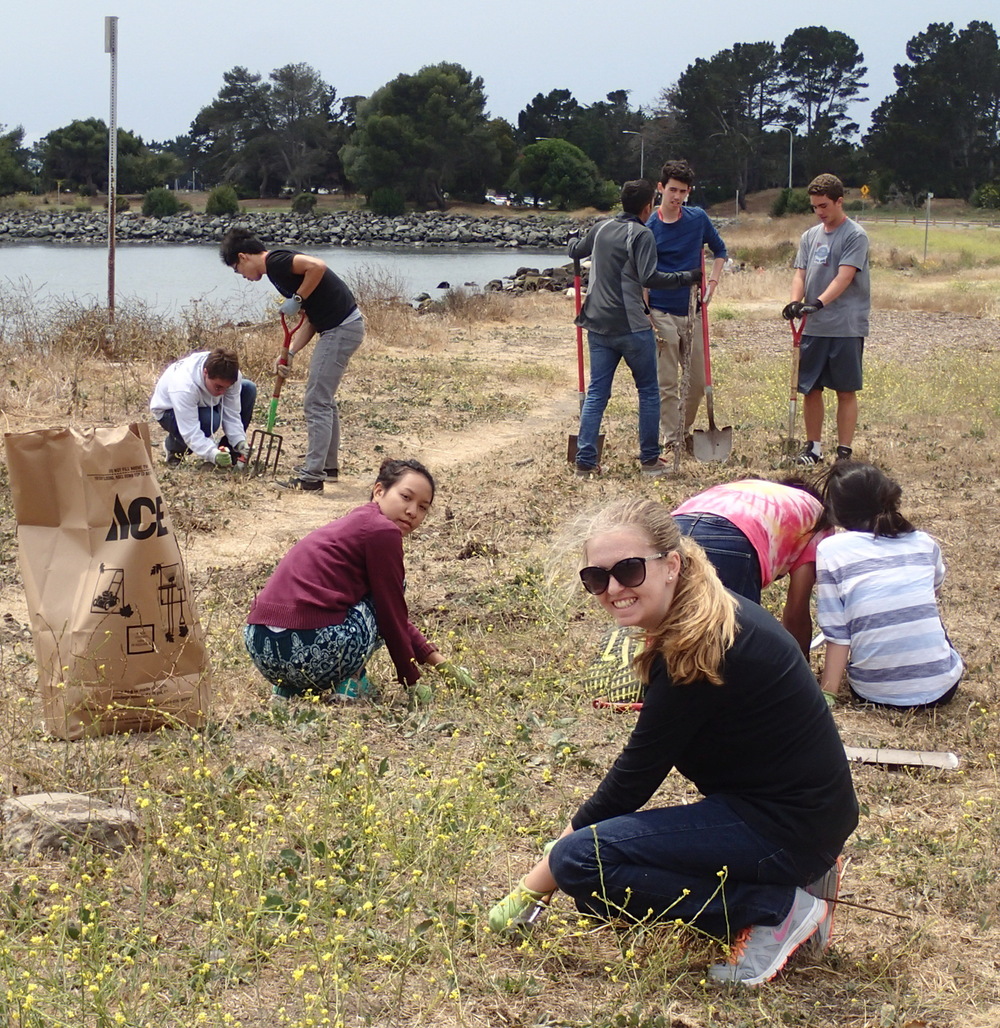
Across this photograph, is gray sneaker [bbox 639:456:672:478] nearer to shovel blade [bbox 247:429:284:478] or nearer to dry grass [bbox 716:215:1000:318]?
shovel blade [bbox 247:429:284:478]

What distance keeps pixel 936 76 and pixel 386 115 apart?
134 feet

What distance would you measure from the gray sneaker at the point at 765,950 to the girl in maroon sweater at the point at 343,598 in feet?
6.17

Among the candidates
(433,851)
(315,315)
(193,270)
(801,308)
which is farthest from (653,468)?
(193,270)

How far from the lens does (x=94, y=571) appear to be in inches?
152

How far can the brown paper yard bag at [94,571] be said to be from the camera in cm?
379

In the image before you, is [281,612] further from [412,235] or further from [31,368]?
[412,235]

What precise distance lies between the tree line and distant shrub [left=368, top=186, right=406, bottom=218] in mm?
405

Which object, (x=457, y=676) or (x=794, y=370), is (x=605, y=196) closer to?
(x=794, y=370)

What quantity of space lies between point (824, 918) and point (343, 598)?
2.12 metres

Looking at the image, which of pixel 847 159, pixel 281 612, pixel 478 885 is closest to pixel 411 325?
pixel 281 612

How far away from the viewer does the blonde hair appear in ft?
9.23

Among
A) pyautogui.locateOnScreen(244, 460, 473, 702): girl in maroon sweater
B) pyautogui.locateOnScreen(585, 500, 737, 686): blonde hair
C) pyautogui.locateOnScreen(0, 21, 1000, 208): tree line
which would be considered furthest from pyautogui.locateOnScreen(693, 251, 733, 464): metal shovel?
pyautogui.locateOnScreen(0, 21, 1000, 208): tree line

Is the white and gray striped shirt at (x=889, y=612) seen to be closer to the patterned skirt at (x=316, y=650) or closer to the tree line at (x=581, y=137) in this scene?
the patterned skirt at (x=316, y=650)

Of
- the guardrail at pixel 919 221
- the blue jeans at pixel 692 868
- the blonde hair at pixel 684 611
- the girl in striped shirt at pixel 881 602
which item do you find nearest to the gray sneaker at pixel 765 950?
the blue jeans at pixel 692 868
